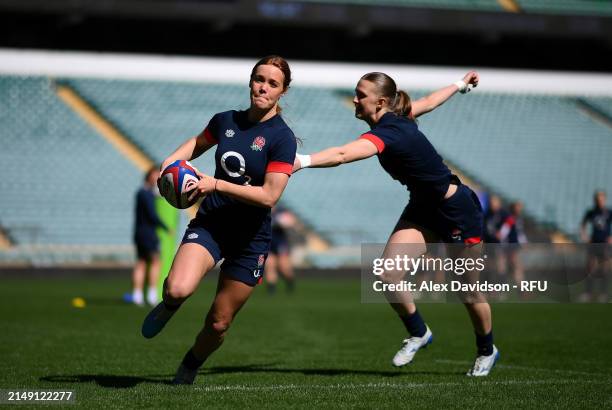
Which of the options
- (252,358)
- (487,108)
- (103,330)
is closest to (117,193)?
(487,108)

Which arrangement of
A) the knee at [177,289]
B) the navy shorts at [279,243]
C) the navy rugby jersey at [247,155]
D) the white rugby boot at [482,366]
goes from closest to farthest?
the knee at [177,289] < the navy rugby jersey at [247,155] < the white rugby boot at [482,366] < the navy shorts at [279,243]

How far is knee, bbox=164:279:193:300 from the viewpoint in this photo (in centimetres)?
590

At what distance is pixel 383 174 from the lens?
2986cm

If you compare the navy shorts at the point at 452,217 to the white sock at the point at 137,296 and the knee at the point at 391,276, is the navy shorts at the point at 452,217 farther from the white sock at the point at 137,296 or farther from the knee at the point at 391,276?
the white sock at the point at 137,296

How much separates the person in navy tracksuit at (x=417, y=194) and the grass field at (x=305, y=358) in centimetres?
42

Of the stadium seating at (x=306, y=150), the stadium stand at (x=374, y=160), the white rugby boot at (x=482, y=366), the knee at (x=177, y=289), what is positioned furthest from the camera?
the stadium stand at (x=374, y=160)

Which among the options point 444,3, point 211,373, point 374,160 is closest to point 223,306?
point 211,373

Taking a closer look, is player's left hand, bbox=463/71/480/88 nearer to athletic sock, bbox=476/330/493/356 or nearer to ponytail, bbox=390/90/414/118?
ponytail, bbox=390/90/414/118

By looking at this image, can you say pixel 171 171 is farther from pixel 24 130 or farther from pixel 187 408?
pixel 24 130

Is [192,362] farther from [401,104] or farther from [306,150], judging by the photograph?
[306,150]

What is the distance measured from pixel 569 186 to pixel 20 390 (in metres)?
26.4

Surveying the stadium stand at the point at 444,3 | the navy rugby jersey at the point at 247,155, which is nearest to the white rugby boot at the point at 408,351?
the navy rugby jersey at the point at 247,155

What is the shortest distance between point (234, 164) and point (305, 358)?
312 cm

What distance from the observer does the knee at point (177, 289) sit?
5898 mm
